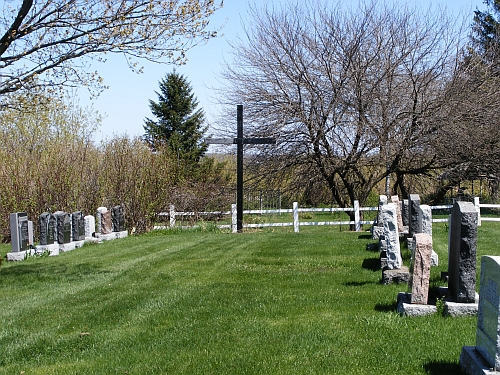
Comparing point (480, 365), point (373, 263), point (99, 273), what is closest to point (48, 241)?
point (99, 273)

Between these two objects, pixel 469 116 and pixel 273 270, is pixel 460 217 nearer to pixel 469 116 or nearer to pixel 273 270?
pixel 273 270

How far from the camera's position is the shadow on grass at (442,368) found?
529 centimetres

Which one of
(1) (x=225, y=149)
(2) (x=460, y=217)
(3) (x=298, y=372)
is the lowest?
(3) (x=298, y=372)

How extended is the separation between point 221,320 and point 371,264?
4.80m

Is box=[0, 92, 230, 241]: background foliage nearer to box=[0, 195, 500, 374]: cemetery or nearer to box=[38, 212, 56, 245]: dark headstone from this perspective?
box=[38, 212, 56, 245]: dark headstone

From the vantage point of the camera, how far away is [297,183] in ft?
81.7

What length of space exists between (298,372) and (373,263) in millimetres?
6506

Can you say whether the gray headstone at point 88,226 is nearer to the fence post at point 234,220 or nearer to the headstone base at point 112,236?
the headstone base at point 112,236

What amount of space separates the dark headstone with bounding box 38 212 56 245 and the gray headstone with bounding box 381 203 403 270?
11123 mm

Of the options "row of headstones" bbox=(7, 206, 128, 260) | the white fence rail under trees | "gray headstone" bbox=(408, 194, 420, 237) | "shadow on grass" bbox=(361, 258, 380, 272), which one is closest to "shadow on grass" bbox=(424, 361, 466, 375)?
"shadow on grass" bbox=(361, 258, 380, 272)

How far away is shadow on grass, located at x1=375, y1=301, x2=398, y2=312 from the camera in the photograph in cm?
778

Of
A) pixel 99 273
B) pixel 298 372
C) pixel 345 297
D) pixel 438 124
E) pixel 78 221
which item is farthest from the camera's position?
pixel 438 124

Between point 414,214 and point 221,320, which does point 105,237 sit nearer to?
point 414,214

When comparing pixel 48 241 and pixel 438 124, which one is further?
pixel 438 124
